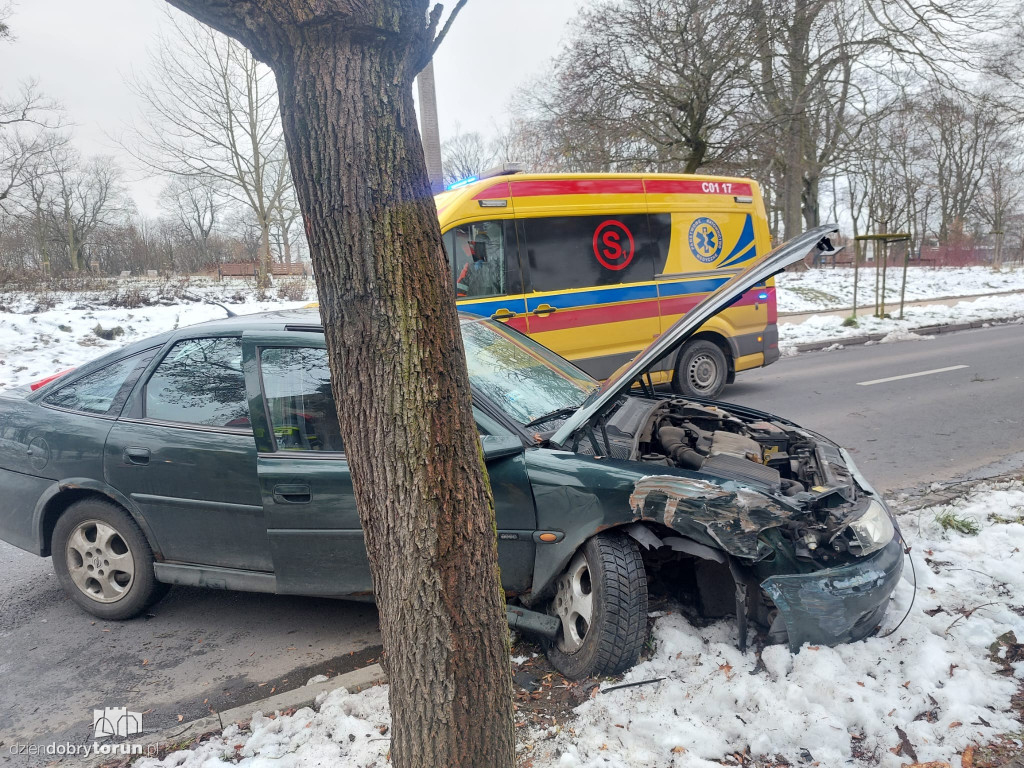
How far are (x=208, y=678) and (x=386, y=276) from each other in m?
2.38

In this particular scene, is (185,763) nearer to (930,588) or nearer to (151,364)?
(151,364)

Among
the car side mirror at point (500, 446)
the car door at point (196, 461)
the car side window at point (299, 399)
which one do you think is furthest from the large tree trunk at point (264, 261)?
the car side mirror at point (500, 446)

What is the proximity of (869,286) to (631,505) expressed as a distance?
23.8 m

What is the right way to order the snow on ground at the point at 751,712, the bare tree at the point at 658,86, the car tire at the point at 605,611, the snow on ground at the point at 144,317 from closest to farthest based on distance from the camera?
Result: the snow on ground at the point at 751,712
the car tire at the point at 605,611
the snow on ground at the point at 144,317
the bare tree at the point at 658,86

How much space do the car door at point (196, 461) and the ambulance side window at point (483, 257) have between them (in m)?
3.82

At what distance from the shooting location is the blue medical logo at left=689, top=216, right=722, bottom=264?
27.1ft

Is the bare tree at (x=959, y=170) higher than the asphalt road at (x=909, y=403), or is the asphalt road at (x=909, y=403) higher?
the bare tree at (x=959, y=170)

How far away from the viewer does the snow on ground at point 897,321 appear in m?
13.6

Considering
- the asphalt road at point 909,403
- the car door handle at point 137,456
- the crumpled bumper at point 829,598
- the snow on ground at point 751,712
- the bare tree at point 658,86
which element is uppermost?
the bare tree at point 658,86

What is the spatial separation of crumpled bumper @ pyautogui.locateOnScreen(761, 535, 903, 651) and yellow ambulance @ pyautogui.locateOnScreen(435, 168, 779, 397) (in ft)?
16.2

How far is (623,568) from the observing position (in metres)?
2.78

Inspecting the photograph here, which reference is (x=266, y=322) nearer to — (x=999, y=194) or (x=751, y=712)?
(x=751, y=712)

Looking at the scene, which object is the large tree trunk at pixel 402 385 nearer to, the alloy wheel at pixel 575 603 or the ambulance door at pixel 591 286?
the alloy wheel at pixel 575 603

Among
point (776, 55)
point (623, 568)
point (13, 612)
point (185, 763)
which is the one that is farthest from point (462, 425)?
point (776, 55)
